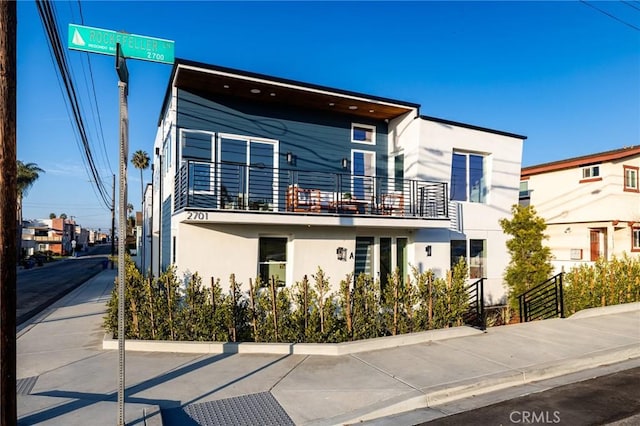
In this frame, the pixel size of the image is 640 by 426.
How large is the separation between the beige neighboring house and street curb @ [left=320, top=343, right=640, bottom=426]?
13850mm

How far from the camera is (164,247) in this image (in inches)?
484

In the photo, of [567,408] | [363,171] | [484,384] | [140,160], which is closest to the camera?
[567,408]

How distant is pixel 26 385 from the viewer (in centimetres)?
559

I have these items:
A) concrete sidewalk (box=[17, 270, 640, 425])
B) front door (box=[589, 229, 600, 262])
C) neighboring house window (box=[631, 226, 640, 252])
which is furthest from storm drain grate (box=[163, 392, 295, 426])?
neighboring house window (box=[631, 226, 640, 252])

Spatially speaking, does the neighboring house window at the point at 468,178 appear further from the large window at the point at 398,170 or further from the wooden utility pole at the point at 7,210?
the wooden utility pole at the point at 7,210

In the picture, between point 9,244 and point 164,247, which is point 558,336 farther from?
point 164,247

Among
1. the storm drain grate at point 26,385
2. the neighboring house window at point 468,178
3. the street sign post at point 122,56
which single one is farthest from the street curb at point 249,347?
the neighboring house window at point 468,178

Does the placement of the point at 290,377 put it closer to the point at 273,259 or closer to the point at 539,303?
the point at 273,259

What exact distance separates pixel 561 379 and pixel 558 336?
2649 mm

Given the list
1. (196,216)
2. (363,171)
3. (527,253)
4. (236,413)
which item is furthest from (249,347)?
(527,253)

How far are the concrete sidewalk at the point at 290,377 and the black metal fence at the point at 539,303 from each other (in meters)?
2.60

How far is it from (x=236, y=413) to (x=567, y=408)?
429cm

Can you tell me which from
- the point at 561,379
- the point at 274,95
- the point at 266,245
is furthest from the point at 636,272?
the point at 274,95
